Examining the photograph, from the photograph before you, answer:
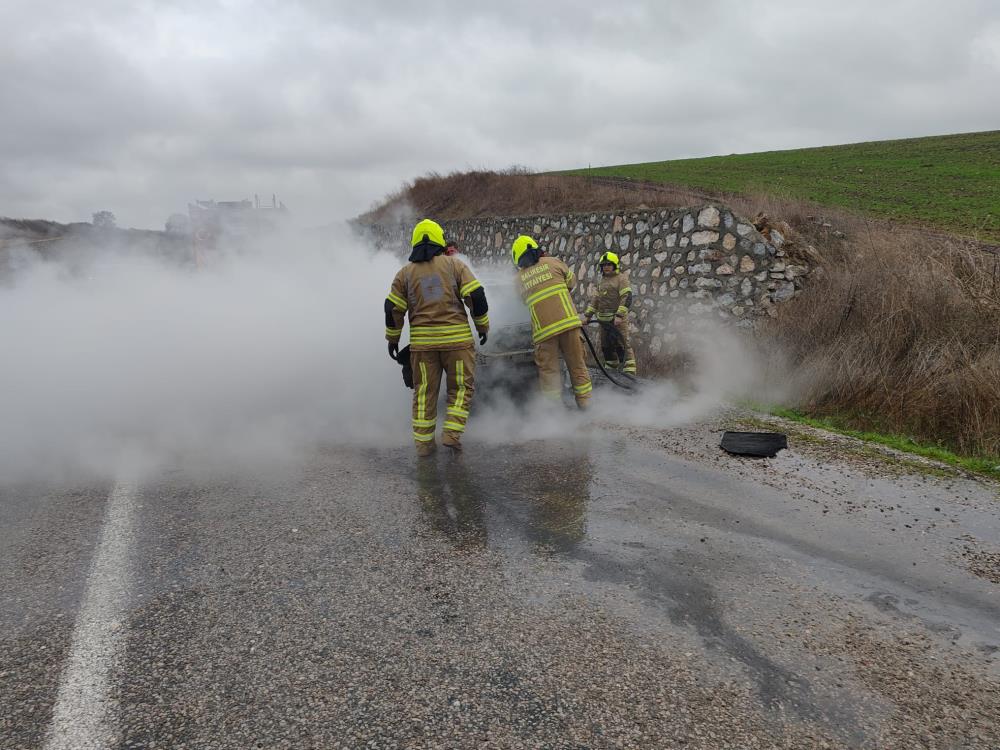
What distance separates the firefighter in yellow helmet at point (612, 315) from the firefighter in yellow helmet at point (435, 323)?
4.06 meters

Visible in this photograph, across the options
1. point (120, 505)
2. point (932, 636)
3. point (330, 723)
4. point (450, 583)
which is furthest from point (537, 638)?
point (120, 505)

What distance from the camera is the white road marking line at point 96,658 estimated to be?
253 cm

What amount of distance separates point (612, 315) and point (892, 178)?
1607 cm

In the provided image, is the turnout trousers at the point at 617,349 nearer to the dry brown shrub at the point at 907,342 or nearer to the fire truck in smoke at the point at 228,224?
the dry brown shrub at the point at 907,342

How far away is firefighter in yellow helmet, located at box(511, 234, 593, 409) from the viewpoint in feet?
23.5

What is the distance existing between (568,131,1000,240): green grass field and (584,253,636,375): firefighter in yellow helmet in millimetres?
4669

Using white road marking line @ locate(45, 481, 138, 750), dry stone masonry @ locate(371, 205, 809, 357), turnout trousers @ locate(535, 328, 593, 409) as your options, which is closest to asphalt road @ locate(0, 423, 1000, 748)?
white road marking line @ locate(45, 481, 138, 750)

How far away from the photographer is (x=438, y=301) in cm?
610

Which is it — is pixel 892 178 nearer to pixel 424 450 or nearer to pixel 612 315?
pixel 612 315

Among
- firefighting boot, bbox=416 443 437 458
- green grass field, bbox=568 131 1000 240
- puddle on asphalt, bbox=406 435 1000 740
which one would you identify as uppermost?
green grass field, bbox=568 131 1000 240

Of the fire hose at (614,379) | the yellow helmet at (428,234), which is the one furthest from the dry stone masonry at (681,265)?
the yellow helmet at (428,234)

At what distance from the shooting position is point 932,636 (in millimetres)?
3109

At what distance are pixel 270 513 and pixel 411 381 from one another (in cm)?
207

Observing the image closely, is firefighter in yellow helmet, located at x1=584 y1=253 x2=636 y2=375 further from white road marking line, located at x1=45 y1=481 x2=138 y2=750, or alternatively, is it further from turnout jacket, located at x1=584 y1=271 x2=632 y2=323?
white road marking line, located at x1=45 y1=481 x2=138 y2=750
